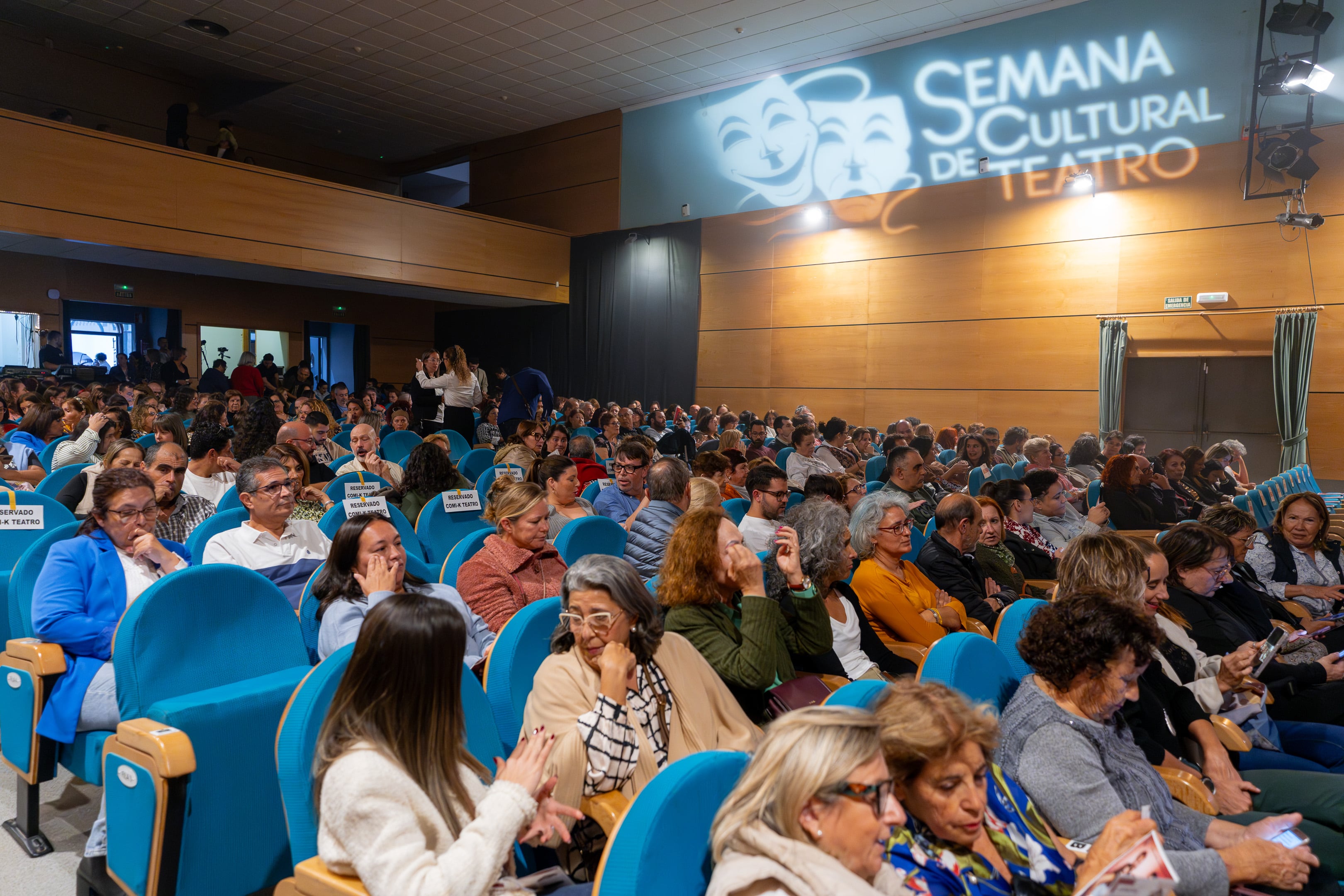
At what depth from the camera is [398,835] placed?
4.19ft

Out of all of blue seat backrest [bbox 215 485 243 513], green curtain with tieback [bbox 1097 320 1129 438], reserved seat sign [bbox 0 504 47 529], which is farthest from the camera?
green curtain with tieback [bbox 1097 320 1129 438]

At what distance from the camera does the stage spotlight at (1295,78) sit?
7820 mm

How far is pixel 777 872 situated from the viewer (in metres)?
1.17

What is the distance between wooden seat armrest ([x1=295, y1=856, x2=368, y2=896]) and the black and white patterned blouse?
541mm

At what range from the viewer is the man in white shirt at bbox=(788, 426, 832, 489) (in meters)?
6.86

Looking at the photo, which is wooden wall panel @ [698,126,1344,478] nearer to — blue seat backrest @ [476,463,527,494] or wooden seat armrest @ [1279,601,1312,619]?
wooden seat armrest @ [1279,601,1312,619]

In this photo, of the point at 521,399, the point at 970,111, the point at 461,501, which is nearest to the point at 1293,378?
the point at 970,111

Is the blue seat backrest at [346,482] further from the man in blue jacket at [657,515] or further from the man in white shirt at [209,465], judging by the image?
the man in blue jacket at [657,515]

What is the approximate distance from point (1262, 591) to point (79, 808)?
5.02m

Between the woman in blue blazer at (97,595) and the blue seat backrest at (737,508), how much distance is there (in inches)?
109

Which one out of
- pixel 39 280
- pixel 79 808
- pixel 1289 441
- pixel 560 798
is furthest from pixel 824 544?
pixel 39 280

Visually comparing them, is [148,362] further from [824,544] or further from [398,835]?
[398,835]

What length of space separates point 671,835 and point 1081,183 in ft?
35.1

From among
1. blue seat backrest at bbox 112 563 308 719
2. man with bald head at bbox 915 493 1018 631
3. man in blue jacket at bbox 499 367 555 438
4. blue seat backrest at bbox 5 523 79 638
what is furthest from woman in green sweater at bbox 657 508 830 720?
man in blue jacket at bbox 499 367 555 438
